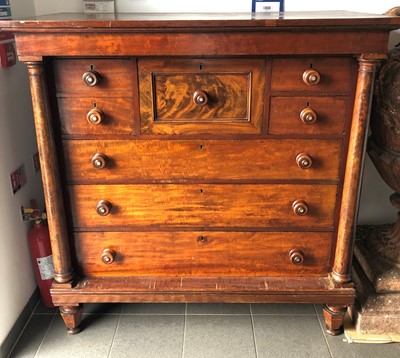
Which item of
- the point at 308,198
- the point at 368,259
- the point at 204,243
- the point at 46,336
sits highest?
the point at 308,198

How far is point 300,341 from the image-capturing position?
1.91 meters

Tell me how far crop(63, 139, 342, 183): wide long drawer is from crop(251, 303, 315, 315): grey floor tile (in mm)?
717

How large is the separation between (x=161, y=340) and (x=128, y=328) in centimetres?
17

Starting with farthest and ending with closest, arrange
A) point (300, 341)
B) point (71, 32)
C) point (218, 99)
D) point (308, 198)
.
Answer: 1. point (300, 341)
2. point (308, 198)
3. point (218, 99)
4. point (71, 32)

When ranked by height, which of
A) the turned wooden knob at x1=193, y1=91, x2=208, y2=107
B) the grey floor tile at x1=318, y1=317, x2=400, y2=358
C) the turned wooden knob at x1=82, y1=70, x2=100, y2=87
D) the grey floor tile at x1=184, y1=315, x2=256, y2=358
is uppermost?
the turned wooden knob at x1=82, y1=70, x2=100, y2=87

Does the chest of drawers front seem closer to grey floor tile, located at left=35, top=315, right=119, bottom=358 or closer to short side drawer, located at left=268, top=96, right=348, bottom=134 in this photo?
short side drawer, located at left=268, top=96, right=348, bottom=134

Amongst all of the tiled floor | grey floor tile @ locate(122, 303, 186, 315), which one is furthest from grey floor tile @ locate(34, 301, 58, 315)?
grey floor tile @ locate(122, 303, 186, 315)

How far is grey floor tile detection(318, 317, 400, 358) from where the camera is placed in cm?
184

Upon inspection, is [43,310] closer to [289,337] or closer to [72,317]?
[72,317]

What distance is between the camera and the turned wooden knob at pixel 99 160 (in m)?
1.69

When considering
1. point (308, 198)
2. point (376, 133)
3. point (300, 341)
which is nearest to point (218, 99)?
point (308, 198)

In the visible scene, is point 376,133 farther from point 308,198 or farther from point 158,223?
point 158,223

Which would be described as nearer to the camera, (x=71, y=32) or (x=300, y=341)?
(x=71, y=32)

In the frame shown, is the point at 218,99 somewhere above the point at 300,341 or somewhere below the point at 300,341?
above
